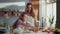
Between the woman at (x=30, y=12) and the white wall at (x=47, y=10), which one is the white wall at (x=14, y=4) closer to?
the woman at (x=30, y=12)

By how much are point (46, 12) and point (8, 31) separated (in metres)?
0.39

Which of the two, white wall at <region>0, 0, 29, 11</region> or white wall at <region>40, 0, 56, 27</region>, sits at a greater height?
white wall at <region>0, 0, 29, 11</region>

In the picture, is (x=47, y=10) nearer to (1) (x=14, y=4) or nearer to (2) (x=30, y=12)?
(2) (x=30, y=12)

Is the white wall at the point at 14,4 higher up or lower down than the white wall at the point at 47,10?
higher up

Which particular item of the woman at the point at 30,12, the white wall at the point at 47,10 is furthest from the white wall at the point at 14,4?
the white wall at the point at 47,10

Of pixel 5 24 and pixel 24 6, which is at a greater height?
pixel 24 6

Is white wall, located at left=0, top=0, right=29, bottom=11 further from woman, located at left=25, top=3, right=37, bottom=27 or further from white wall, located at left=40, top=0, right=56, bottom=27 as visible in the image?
white wall, located at left=40, top=0, right=56, bottom=27

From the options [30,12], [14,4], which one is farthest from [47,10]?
[14,4]

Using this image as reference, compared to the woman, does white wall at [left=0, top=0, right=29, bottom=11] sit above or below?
above

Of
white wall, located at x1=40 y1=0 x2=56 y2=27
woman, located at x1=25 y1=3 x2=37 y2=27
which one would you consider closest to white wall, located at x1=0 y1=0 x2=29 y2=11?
woman, located at x1=25 y1=3 x2=37 y2=27

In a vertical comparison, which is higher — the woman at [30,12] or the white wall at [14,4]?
the white wall at [14,4]

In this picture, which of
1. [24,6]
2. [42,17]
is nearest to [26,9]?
[24,6]

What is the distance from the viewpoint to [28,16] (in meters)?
2.16

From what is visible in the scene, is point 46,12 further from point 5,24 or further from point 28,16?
point 5,24
